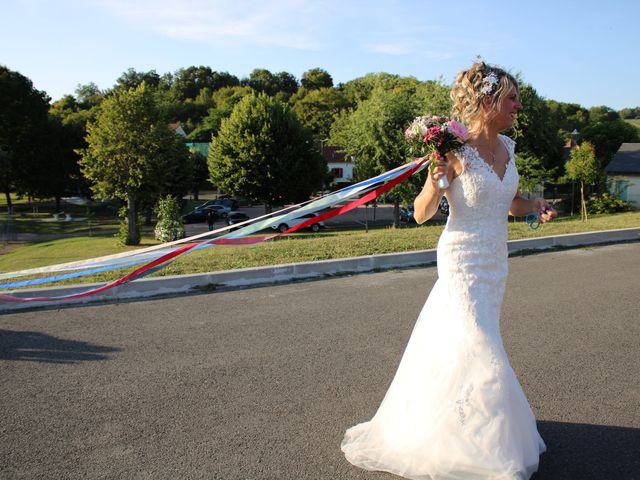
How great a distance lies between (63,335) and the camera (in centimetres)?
600

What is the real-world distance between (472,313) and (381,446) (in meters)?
1.04

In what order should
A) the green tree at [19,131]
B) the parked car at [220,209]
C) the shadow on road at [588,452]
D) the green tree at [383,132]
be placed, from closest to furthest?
the shadow on road at [588,452] < the green tree at [383,132] < the parked car at [220,209] < the green tree at [19,131]

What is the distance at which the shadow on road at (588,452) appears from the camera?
3.43 meters

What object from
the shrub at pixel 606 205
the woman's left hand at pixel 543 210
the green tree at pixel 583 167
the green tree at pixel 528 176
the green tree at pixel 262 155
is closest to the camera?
the woman's left hand at pixel 543 210

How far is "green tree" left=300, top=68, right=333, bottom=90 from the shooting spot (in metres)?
138

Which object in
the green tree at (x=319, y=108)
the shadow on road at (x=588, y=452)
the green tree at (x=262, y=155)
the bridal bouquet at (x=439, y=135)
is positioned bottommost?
the shadow on road at (x=588, y=452)

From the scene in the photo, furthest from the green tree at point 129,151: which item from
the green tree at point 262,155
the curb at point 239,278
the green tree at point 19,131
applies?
the curb at point 239,278

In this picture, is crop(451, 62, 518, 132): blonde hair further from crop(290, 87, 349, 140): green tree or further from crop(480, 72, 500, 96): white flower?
crop(290, 87, 349, 140): green tree

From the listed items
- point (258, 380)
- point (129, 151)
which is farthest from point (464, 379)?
point (129, 151)

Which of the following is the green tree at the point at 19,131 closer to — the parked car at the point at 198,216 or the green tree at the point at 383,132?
the parked car at the point at 198,216

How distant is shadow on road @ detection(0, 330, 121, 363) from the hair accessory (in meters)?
4.26

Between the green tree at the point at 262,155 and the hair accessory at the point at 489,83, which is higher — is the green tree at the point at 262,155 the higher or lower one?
the higher one

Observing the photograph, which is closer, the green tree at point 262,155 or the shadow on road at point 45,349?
the shadow on road at point 45,349

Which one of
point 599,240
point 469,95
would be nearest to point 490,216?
point 469,95
